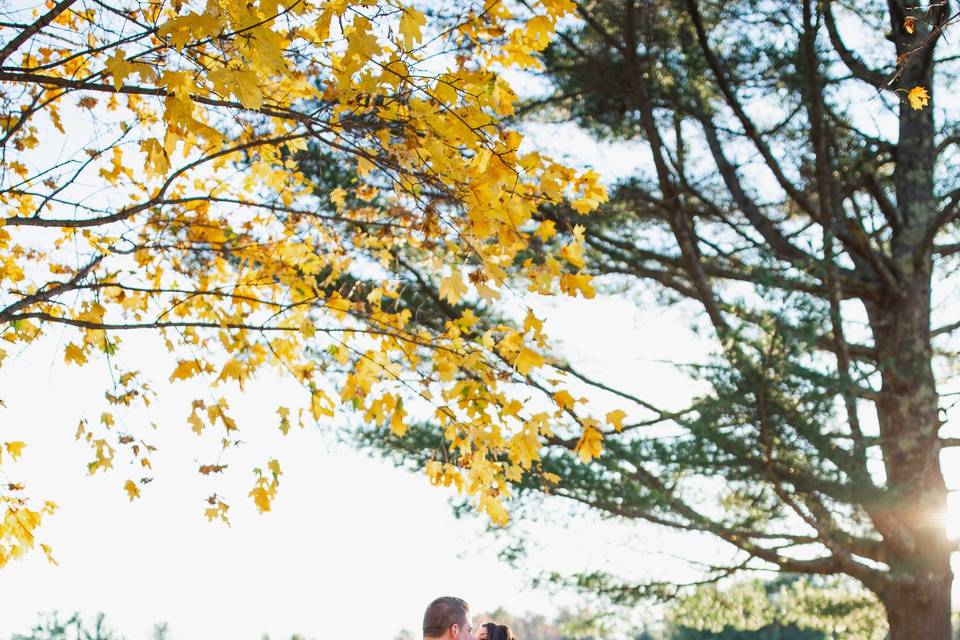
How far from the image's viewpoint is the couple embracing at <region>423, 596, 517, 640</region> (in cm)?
393

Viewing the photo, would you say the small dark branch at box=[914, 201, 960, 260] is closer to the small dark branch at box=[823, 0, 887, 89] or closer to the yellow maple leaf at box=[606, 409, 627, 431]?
the small dark branch at box=[823, 0, 887, 89]

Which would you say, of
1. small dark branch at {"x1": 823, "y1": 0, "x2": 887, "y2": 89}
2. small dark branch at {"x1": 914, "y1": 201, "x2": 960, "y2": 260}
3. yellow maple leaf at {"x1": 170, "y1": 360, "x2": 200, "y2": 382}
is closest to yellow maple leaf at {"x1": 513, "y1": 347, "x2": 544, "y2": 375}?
yellow maple leaf at {"x1": 170, "y1": 360, "x2": 200, "y2": 382}

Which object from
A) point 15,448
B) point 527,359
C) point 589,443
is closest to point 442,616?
point 589,443

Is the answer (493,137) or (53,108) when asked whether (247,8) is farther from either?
(53,108)

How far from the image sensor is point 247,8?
106 inches

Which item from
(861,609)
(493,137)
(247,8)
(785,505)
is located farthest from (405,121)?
(861,609)

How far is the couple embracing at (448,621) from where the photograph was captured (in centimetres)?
393

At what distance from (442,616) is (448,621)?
3 centimetres

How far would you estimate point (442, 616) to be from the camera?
395 centimetres

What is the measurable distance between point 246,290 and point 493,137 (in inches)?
62.5

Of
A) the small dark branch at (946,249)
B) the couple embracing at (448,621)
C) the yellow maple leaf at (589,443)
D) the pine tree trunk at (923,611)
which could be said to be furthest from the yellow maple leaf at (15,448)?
the small dark branch at (946,249)

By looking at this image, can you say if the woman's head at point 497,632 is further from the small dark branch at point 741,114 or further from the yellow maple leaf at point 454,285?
the small dark branch at point 741,114

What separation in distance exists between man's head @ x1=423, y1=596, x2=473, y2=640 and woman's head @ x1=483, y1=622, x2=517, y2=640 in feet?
2.47

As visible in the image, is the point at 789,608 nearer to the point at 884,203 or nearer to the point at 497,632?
the point at 884,203
